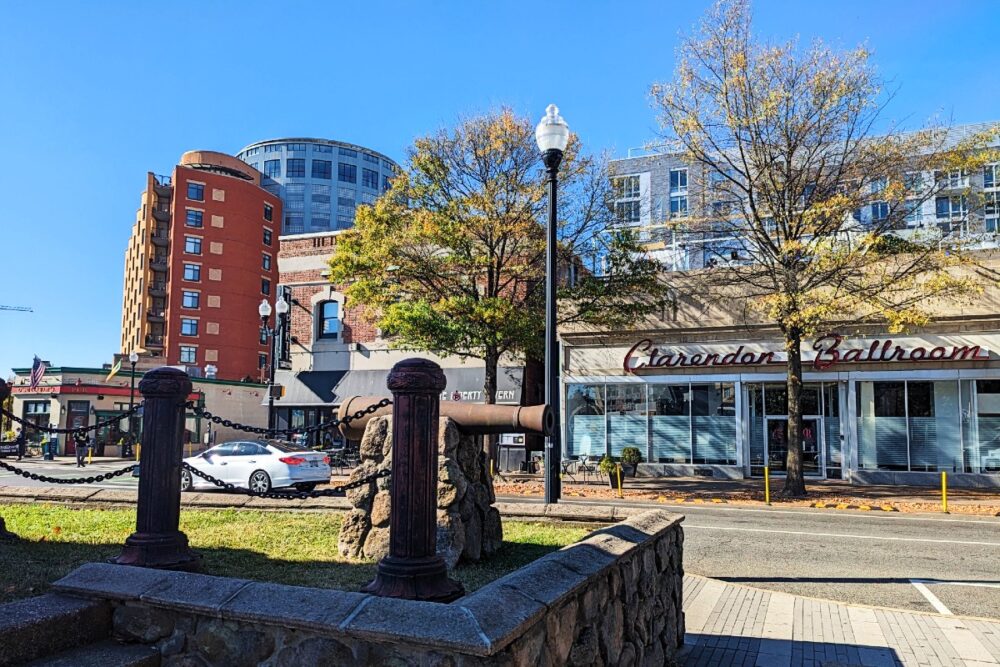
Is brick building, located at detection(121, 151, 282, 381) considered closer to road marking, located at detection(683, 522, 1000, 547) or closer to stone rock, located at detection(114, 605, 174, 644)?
road marking, located at detection(683, 522, 1000, 547)

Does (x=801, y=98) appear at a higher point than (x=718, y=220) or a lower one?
higher

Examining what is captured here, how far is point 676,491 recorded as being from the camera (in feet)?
→ 64.1

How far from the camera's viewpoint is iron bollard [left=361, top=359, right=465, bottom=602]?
3.48 meters

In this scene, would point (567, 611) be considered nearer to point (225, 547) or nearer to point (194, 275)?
point (225, 547)

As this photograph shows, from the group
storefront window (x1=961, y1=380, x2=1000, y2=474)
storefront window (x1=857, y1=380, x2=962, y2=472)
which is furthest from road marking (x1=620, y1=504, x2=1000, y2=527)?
storefront window (x1=961, y1=380, x2=1000, y2=474)

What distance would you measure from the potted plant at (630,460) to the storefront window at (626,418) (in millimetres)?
1525

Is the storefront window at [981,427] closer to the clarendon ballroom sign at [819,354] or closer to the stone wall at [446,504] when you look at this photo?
the clarendon ballroom sign at [819,354]

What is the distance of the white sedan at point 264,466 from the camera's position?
56.8 feet

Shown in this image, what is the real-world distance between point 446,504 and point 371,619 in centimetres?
304

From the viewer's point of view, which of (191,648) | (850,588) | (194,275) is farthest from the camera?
(194,275)

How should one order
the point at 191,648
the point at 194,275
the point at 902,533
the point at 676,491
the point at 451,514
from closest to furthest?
1. the point at 191,648
2. the point at 451,514
3. the point at 902,533
4. the point at 676,491
5. the point at 194,275

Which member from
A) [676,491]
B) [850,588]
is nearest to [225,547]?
[850,588]

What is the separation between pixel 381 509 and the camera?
6059 mm

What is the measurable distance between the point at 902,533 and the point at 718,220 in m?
10.1
